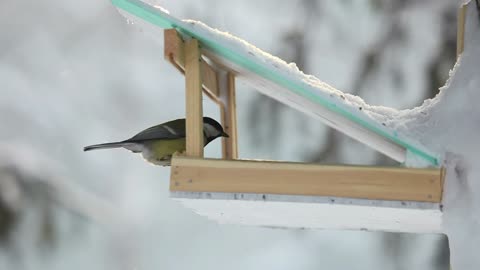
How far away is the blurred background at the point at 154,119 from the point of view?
175 inches

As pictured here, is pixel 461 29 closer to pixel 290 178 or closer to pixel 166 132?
pixel 290 178

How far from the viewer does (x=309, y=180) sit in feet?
A: 8.40

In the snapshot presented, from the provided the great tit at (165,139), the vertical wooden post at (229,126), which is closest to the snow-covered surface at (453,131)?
the great tit at (165,139)

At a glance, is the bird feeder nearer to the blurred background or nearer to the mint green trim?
the mint green trim

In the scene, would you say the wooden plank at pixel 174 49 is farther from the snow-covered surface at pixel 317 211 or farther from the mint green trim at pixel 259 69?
the snow-covered surface at pixel 317 211

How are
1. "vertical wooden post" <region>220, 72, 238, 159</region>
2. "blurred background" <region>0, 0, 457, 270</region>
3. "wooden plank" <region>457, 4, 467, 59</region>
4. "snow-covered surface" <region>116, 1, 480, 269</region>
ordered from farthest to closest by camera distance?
"blurred background" <region>0, 0, 457, 270</region> → "vertical wooden post" <region>220, 72, 238, 159</region> → "wooden plank" <region>457, 4, 467, 59</region> → "snow-covered surface" <region>116, 1, 480, 269</region>

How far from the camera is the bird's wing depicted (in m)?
3.01

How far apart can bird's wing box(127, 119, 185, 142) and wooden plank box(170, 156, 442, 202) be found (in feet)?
1.34

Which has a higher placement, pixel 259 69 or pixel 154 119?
pixel 154 119

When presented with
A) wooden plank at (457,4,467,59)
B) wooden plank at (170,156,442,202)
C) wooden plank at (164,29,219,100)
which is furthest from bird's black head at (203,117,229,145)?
wooden plank at (457,4,467,59)

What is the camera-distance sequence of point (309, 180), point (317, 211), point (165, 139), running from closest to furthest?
1. point (309, 180)
2. point (317, 211)
3. point (165, 139)

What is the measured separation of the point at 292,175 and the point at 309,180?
47 mm

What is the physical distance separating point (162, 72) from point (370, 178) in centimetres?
316

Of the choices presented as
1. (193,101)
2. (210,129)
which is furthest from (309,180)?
(210,129)
